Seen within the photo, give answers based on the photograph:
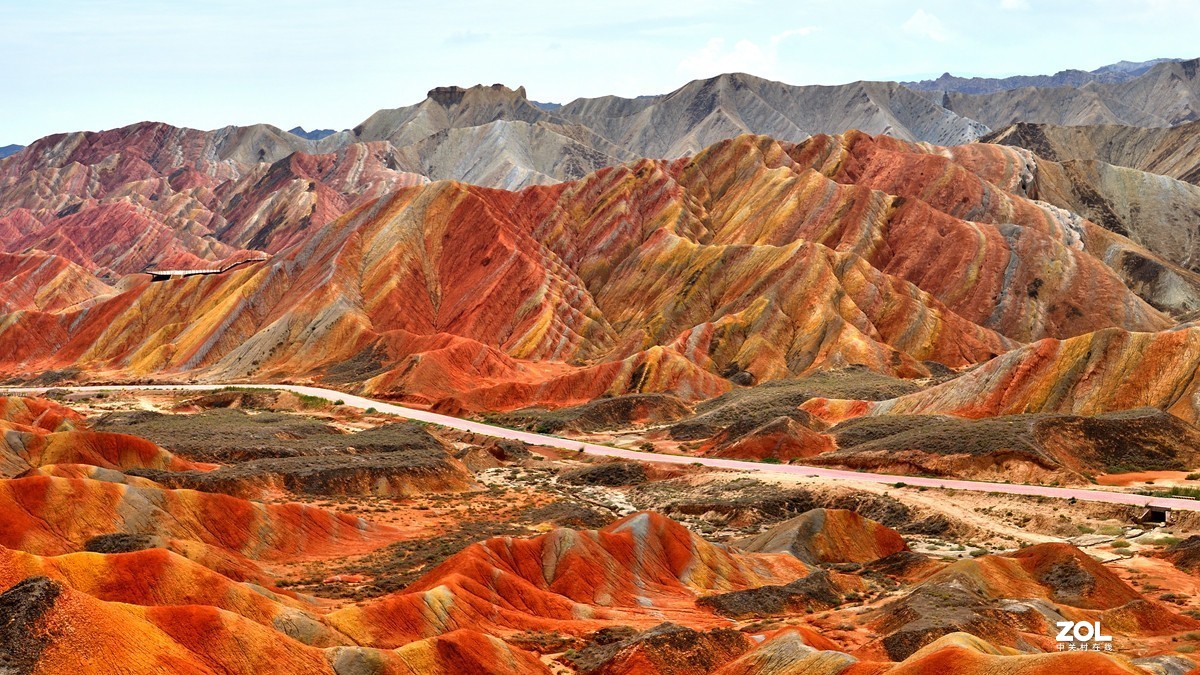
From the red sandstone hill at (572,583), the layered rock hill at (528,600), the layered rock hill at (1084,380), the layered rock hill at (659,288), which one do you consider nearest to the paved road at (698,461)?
the layered rock hill at (659,288)

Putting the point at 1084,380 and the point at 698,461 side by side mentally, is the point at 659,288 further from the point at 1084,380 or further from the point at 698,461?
the point at 1084,380

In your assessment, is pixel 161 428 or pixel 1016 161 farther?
pixel 1016 161

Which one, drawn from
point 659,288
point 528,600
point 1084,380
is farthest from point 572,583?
point 659,288

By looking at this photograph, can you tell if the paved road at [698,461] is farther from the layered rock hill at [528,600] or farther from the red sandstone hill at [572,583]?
the red sandstone hill at [572,583]

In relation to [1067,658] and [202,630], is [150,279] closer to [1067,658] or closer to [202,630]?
[202,630]

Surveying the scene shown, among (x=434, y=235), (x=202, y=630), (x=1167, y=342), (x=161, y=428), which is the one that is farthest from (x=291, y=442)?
(x=434, y=235)
